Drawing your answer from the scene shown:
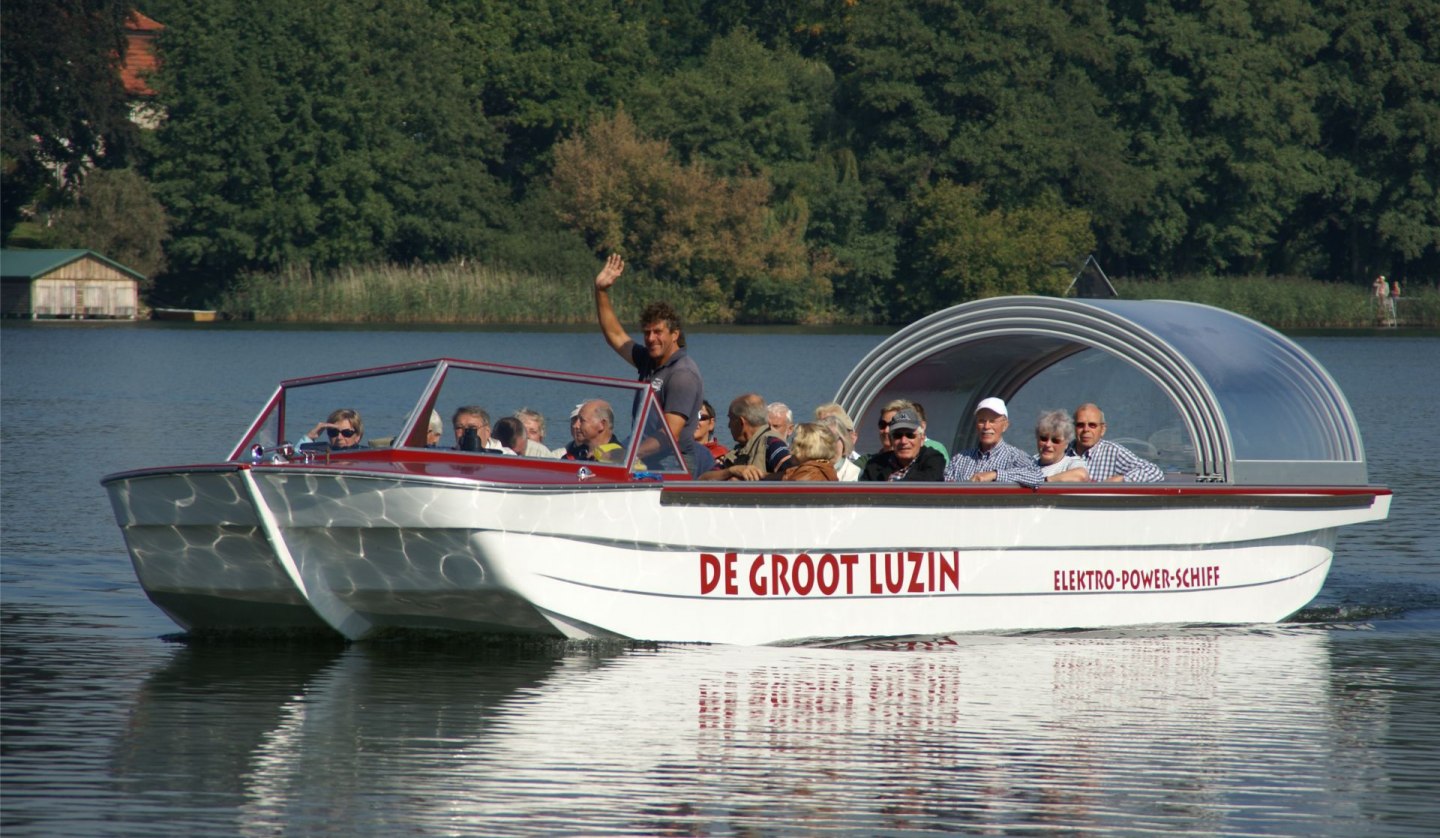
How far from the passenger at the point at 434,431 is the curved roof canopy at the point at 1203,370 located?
4296 mm

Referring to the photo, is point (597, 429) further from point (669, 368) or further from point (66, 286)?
point (66, 286)

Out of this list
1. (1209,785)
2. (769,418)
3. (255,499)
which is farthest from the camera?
(769,418)

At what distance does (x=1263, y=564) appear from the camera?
14.9m

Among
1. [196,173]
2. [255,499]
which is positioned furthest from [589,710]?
[196,173]

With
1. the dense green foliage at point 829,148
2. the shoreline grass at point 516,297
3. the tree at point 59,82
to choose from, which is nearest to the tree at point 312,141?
the dense green foliage at point 829,148

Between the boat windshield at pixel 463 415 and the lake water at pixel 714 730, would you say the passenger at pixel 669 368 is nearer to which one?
the boat windshield at pixel 463 415

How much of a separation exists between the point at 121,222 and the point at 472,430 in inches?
2585

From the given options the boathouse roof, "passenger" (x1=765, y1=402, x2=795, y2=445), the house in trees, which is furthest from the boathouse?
"passenger" (x1=765, y1=402, x2=795, y2=445)

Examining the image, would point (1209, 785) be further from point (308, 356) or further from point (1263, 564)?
point (308, 356)

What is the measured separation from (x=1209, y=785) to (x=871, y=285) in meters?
71.3

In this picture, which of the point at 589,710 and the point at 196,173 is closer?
the point at 589,710

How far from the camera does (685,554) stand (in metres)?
12.4

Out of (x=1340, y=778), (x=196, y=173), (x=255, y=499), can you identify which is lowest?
(x=1340, y=778)

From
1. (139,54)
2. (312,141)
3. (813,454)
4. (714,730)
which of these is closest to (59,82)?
(312,141)
